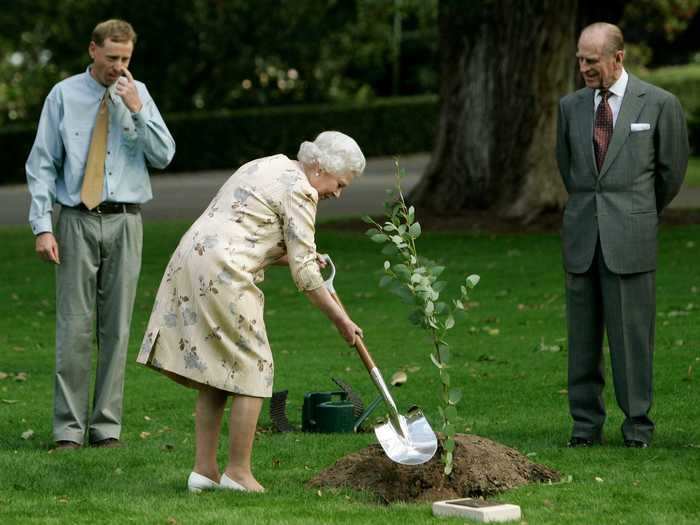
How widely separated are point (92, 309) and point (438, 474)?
2.24 m

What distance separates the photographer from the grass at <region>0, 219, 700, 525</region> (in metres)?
5.69

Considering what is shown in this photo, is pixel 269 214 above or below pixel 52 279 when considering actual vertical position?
above

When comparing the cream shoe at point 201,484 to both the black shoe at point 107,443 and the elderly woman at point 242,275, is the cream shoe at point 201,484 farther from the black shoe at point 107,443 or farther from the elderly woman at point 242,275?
the black shoe at point 107,443

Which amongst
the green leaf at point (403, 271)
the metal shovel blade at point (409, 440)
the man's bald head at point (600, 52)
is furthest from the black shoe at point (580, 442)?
the man's bald head at point (600, 52)

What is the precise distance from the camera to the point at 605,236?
696 centimetres

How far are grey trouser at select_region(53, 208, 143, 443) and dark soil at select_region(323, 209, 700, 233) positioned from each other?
1217 cm

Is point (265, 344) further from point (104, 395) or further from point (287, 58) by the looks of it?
point (287, 58)

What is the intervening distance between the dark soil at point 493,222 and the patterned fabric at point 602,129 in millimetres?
11793

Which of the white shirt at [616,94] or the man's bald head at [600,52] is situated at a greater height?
the man's bald head at [600,52]

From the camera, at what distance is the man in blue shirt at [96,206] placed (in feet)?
23.5

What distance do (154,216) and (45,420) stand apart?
15.9 meters

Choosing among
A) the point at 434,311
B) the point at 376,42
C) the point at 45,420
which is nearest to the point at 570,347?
the point at 434,311

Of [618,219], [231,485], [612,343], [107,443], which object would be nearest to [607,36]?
[618,219]

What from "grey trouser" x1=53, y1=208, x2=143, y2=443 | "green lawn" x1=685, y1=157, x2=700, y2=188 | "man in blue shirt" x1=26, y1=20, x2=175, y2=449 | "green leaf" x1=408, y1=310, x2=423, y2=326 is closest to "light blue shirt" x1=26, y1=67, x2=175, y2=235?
"man in blue shirt" x1=26, y1=20, x2=175, y2=449
